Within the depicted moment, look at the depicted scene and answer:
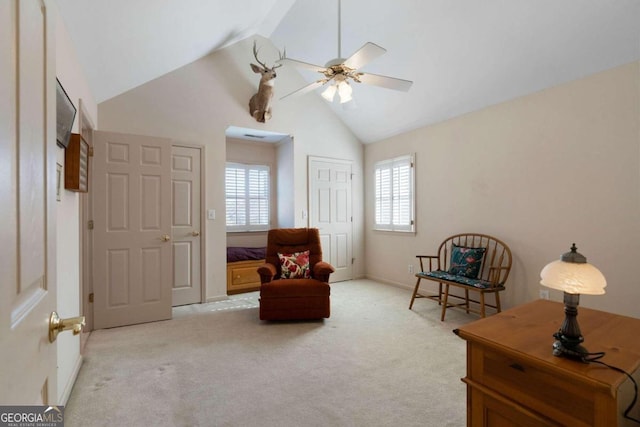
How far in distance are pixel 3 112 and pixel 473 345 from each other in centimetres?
161

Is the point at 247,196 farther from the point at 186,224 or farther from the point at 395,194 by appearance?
the point at 395,194

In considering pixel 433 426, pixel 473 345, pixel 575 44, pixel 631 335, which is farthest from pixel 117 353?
pixel 575 44

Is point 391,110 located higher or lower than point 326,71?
higher

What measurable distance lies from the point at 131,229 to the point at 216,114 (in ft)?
6.14

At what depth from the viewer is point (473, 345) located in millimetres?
→ 1327

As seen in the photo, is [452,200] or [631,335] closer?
[631,335]

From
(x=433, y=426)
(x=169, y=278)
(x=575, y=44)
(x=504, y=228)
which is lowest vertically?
(x=433, y=426)

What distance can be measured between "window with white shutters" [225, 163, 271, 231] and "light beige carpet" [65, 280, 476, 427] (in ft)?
7.84

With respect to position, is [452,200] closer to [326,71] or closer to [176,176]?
[326,71]

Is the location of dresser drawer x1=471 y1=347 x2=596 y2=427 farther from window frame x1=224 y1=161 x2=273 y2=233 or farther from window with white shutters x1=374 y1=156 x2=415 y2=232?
window frame x1=224 y1=161 x2=273 y2=233

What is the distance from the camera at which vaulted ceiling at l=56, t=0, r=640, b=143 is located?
8.04ft

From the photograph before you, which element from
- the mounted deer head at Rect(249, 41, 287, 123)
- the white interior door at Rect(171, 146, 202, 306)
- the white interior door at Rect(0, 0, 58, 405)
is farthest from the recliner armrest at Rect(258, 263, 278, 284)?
the white interior door at Rect(0, 0, 58, 405)

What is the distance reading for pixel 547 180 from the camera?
3.21m

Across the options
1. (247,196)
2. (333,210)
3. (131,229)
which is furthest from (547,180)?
(247,196)
